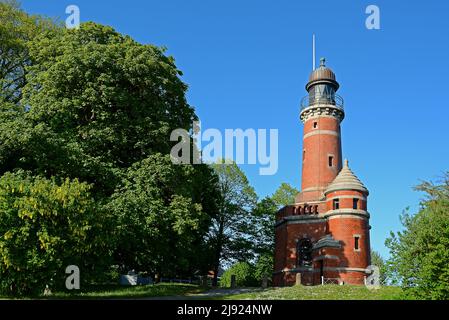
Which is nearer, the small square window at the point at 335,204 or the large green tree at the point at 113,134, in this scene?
the large green tree at the point at 113,134

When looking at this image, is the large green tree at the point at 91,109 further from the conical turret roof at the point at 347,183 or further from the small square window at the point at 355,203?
the small square window at the point at 355,203

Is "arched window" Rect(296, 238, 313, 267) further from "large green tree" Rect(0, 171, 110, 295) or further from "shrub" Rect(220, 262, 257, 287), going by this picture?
"large green tree" Rect(0, 171, 110, 295)

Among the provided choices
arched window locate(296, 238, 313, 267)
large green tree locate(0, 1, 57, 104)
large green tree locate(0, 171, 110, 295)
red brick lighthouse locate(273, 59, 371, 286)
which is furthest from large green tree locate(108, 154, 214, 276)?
arched window locate(296, 238, 313, 267)

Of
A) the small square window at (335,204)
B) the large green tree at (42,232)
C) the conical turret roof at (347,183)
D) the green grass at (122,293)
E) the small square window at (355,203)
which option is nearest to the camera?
the large green tree at (42,232)

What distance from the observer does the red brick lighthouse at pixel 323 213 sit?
34250mm

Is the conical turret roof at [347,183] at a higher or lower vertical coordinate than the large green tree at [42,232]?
higher

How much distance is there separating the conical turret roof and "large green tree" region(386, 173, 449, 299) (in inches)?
703

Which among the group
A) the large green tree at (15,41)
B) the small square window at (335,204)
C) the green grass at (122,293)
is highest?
the large green tree at (15,41)

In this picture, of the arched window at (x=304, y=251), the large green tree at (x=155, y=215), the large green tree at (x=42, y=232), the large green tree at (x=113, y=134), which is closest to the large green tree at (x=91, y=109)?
the large green tree at (x=113, y=134)

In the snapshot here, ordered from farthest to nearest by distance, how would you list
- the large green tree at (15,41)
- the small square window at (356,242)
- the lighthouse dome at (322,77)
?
1. the lighthouse dome at (322,77)
2. the small square window at (356,242)
3. the large green tree at (15,41)

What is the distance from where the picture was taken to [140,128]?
85.1ft

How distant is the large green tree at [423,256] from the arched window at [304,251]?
69.0 feet

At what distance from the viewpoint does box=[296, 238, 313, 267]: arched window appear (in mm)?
37781

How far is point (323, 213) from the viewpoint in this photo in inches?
1469
